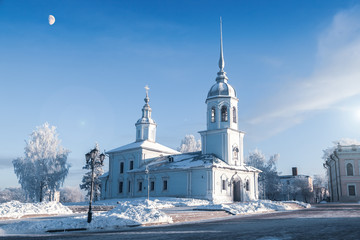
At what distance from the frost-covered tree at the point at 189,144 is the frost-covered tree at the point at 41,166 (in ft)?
92.1

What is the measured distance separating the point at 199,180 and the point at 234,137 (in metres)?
7.10

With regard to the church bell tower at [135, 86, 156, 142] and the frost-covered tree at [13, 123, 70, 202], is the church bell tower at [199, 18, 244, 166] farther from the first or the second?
the frost-covered tree at [13, 123, 70, 202]

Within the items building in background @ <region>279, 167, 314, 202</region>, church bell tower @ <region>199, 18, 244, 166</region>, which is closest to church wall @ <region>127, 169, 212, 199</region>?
church bell tower @ <region>199, 18, 244, 166</region>

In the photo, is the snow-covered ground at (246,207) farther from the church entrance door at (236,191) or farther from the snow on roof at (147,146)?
the snow on roof at (147,146)

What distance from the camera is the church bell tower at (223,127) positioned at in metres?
36.9

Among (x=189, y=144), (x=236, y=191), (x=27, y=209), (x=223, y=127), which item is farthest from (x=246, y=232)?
(x=189, y=144)

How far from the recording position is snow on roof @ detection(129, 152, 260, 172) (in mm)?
34281

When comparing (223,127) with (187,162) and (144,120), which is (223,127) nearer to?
(187,162)

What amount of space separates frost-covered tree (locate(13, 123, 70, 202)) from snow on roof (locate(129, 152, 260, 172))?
11.0 meters

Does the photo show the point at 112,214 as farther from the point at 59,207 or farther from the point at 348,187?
the point at 348,187

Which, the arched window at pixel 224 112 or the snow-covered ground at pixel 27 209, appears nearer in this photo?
the snow-covered ground at pixel 27 209

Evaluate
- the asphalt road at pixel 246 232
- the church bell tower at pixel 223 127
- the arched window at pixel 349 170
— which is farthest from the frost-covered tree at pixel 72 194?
the asphalt road at pixel 246 232

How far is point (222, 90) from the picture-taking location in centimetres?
3847

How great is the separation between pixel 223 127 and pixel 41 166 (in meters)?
23.7
